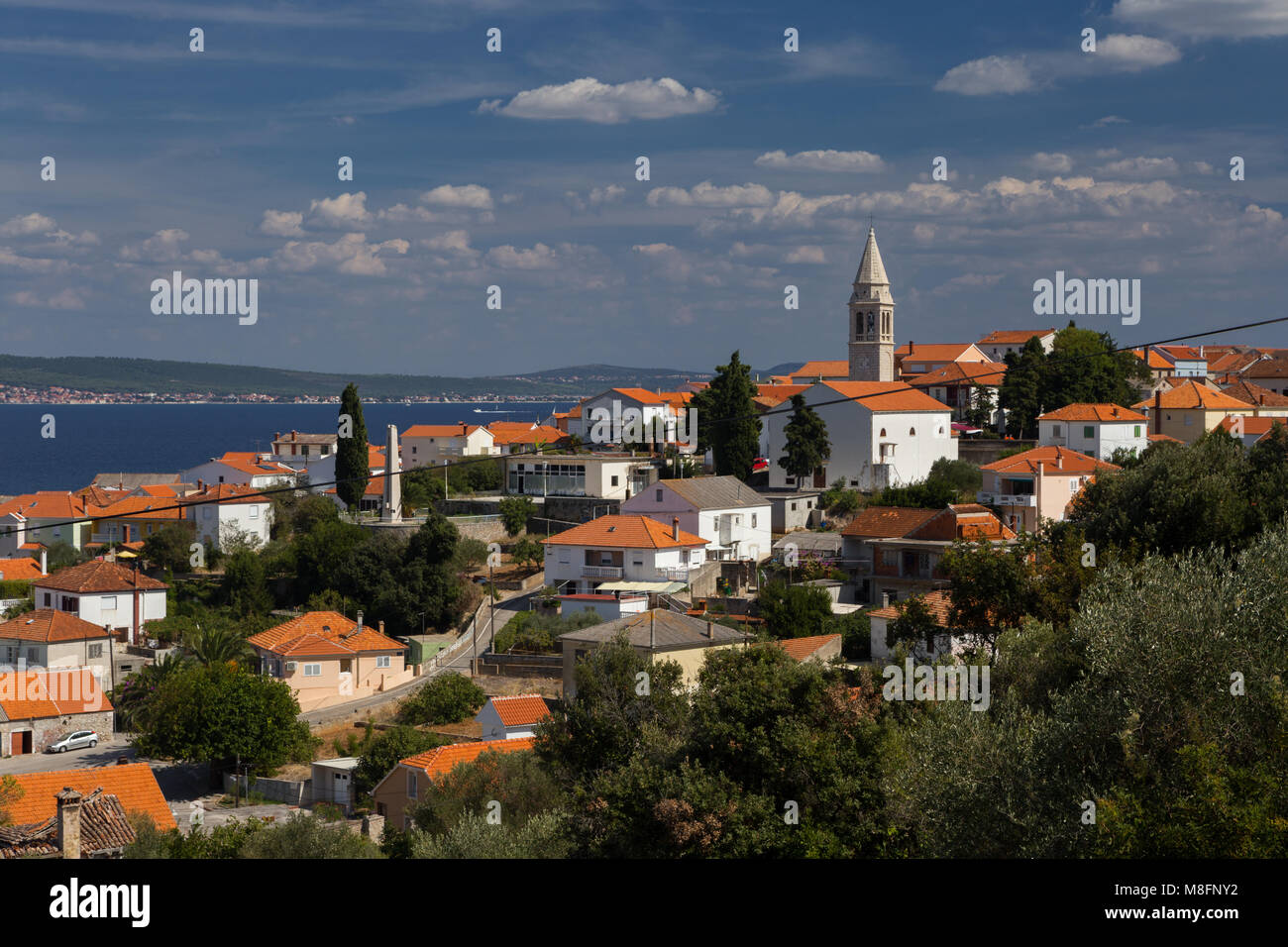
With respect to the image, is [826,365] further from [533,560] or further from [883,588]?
[883,588]

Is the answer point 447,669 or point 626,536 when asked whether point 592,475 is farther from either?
point 447,669

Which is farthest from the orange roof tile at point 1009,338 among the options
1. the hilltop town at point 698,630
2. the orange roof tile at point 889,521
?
the orange roof tile at point 889,521

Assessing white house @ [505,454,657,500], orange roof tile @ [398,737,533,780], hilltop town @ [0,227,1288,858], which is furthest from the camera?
white house @ [505,454,657,500]

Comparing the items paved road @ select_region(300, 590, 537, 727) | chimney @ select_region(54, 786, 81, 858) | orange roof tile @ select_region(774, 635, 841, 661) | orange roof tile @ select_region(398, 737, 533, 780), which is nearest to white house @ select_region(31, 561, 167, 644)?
paved road @ select_region(300, 590, 537, 727)

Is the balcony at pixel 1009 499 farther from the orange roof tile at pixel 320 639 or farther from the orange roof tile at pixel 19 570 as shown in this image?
the orange roof tile at pixel 19 570

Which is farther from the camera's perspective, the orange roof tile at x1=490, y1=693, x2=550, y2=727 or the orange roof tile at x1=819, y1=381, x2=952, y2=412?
the orange roof tile at x1=819, y1=381, x2=952, y2=412

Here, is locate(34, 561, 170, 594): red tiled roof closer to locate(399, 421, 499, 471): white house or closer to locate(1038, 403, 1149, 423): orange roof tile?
locate(399, 421, 499, 471): white house

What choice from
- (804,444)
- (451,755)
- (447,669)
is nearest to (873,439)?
(804,444)
